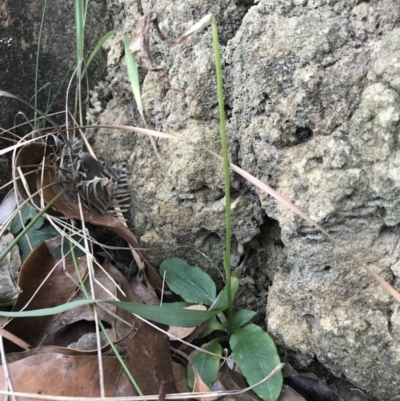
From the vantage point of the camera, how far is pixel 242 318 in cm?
109

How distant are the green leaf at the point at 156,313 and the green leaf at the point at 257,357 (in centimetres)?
9

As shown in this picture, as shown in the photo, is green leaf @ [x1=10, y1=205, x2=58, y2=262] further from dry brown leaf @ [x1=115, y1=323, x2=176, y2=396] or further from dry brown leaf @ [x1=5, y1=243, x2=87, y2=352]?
dry brown leaf @ [x1=115, y1=323, x2=176, y2=396]

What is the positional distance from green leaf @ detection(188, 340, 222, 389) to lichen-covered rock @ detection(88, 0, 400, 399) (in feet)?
0.45

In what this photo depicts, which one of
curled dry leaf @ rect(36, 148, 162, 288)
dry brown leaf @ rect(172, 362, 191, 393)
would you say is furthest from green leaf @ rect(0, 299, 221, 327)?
curled dry leaf @ rect(36, 148, 162, 288)

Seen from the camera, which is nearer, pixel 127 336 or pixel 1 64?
pixel 127 336

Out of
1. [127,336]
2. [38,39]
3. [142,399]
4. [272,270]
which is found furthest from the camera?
[38,39]

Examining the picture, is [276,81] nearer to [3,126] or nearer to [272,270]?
[272,270]

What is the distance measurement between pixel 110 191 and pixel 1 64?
1.54 feet

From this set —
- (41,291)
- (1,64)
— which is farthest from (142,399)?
(1,64)

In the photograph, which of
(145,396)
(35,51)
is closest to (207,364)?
(145,396)

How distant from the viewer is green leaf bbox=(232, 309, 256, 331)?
3.57 feet

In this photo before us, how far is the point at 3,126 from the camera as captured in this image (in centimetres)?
137

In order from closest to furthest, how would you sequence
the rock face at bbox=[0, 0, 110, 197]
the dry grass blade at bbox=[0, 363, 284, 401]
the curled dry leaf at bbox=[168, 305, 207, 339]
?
the dry grass blade at bbox=[0, 363, 284, 401] → the curled dry leaf at bbox=[168, 305, 207, 339] → the rock face at bbox=[0, 0, 110, 197]

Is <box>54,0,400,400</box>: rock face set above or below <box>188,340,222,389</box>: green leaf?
above
